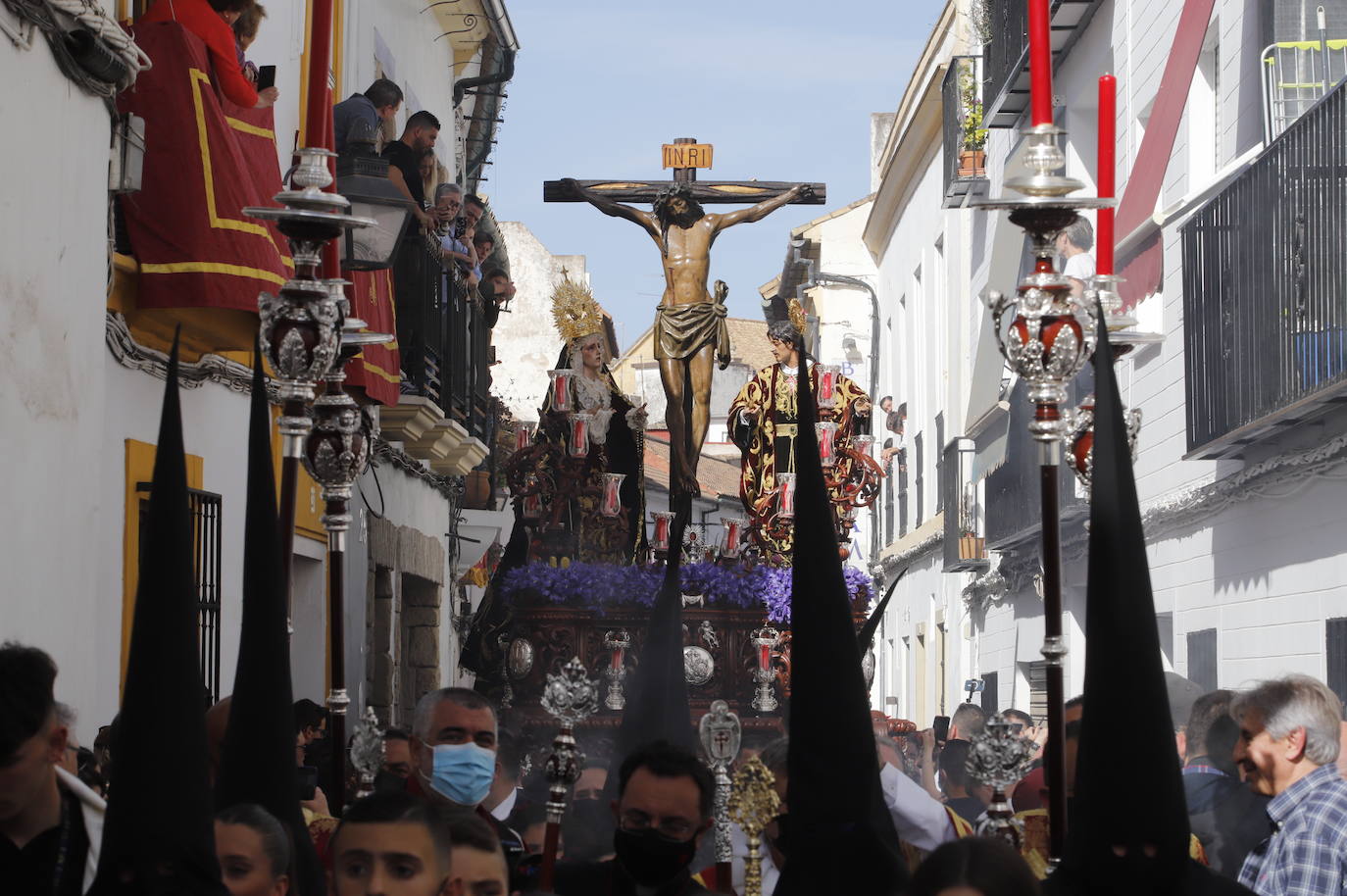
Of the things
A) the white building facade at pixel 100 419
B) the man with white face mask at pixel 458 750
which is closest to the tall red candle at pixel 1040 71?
the man with white face mask at pixel 458 750

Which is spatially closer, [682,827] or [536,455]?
[682,827]

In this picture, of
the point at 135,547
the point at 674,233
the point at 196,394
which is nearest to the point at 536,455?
the point at 674,233

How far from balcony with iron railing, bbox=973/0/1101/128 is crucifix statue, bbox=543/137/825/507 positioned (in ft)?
11.8

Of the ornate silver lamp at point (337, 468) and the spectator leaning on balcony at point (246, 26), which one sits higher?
the spectator leaning on balcony at point (246, 26)

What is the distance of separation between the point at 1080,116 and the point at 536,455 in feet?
20.7

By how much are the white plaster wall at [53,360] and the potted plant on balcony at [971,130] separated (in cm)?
1234

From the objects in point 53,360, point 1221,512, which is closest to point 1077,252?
point 1221,512

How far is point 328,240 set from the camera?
4785mm

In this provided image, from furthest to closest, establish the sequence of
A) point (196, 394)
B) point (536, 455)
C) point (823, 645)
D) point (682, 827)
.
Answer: point (536, 455), point (196, 394), point (682, 827), point (823, 645)

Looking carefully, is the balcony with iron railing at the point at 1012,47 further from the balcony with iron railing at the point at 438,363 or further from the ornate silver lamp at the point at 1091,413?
the ornate silver lamp at the point at 1091,413

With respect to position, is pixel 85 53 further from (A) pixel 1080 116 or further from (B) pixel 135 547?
(A) pixel 1080 116

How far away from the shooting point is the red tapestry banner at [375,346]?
11070mm

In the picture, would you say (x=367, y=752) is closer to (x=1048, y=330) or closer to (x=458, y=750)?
(x=458, y=750)

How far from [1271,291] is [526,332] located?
29382mm
